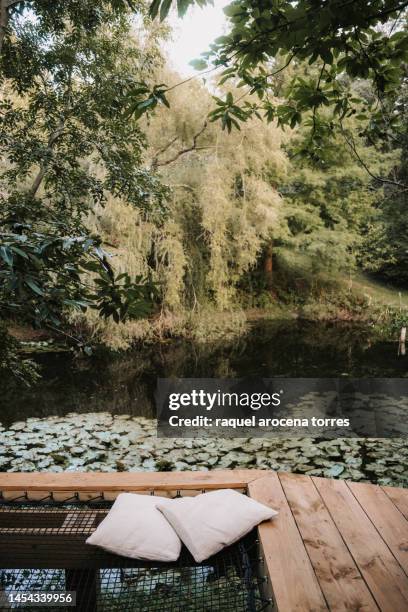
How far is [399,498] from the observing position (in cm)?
186

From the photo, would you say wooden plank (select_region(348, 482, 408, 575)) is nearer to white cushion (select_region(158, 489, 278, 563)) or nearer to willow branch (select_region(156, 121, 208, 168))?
white cushion (select_region(158, 489, 278, 563))

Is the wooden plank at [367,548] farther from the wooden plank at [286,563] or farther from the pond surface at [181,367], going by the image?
the pond surface at [181,367]

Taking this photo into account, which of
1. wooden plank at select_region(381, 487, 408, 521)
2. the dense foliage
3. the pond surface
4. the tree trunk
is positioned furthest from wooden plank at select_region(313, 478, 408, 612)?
the tree trunk

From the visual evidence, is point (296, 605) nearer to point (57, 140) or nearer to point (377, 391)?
point (57, 140)

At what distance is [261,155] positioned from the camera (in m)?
7.70

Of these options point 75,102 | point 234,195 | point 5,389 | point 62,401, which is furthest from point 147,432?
point 234,195

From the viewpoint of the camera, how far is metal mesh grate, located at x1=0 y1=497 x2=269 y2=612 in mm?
1456

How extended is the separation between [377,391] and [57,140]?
4448mm

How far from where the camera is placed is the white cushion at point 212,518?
156cm

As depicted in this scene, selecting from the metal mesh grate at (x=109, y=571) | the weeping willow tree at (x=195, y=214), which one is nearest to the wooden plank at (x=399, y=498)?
the metal mesh grate at (x=109, y=571)

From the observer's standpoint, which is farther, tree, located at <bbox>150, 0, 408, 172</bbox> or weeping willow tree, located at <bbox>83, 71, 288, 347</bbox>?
weeping willow tree, located at <bbox>83, 71, 288, 347</bbox>

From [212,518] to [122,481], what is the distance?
503mm

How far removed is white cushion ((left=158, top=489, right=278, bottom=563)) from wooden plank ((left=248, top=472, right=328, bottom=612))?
0.07 meters

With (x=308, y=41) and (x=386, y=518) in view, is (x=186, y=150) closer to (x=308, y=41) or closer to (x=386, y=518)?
(x=308, y=41)
